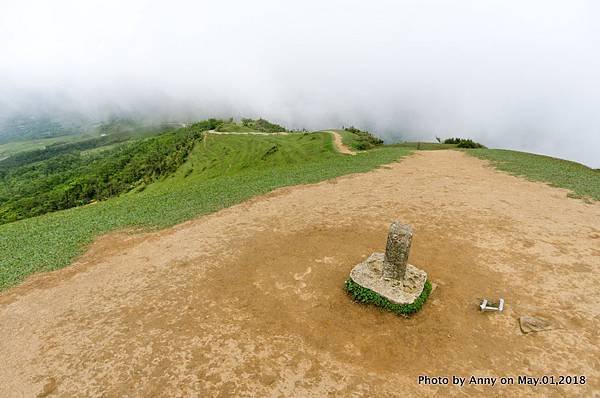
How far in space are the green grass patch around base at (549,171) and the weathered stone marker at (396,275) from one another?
17853mm

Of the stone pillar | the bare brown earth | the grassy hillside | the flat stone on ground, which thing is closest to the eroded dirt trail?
the grassy hillside

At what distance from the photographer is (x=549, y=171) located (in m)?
29.5

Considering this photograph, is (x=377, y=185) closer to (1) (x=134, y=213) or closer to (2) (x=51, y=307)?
(1) (x=134, y=213)

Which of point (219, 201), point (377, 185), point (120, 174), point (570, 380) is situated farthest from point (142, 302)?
point (120, 174)

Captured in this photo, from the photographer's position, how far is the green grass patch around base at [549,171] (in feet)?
80.8

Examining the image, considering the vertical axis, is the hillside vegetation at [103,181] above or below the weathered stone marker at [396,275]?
below

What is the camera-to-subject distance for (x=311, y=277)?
1462 centimetres

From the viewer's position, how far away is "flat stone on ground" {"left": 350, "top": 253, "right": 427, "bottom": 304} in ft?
40.4

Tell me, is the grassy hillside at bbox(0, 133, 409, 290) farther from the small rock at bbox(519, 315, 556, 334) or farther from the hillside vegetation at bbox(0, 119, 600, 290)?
the small rock at bbox(519, 315, 556, 334)

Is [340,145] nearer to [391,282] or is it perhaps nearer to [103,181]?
[391,282]

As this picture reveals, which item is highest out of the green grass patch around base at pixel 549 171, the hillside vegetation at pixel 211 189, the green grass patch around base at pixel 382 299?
the green grass patch around base at pixel 549 171

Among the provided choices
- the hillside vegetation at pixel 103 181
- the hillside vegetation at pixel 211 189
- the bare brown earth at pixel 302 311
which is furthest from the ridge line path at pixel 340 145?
the hillside vegetation at pixel 103 181

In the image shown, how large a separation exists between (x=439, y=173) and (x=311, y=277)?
20461mm

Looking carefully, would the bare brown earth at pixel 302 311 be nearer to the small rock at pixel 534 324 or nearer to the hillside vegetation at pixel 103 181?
the small rock at pixel 534 324
